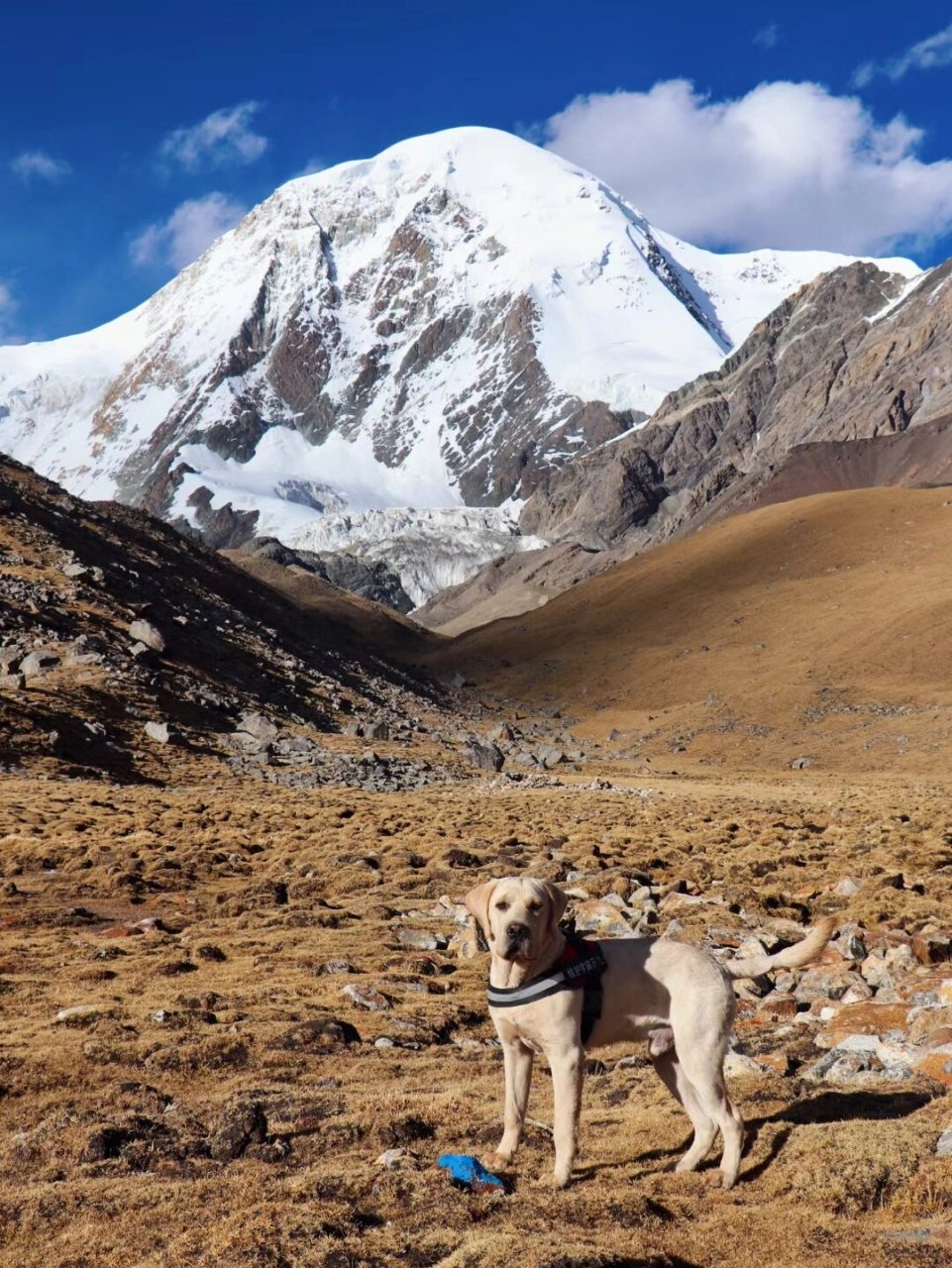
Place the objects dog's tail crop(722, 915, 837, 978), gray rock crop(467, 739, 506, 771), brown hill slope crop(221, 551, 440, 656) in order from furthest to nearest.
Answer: brown hill slope crop(221, 551, 440, 656), gray rock crop(467, 739, 506, 771), dog's tail crop(722, 915, 837, 978)

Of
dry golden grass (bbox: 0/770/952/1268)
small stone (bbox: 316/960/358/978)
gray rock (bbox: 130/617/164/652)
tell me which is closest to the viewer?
dry golden grass (bbox: 0/770/952/1268)

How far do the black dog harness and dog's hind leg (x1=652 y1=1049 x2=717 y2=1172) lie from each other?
78 cm

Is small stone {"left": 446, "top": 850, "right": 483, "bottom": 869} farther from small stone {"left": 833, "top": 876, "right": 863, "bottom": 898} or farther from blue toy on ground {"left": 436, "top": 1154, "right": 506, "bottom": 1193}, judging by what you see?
blue toy on ground {"left": 436, "top": 1154, "right": 506, "bottom": 1193}

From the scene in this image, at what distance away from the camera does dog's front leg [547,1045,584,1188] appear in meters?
7.34

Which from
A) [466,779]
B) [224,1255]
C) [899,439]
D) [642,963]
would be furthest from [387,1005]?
[899,439]

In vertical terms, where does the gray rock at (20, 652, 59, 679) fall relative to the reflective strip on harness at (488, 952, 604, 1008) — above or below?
above

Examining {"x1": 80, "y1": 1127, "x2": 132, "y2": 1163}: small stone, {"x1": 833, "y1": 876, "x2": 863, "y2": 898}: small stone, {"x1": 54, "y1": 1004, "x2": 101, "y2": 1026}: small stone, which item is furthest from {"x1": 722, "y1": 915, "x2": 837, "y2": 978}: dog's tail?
{"x1": 833, "y1": 876, "x2": 863, "y2": 898}: small stone

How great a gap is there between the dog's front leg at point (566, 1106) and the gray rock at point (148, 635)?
153ft

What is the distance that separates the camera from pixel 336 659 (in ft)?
244

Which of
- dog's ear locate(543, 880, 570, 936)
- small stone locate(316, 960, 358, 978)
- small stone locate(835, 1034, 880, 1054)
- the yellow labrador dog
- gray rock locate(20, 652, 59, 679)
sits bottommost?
small stone locate(316, 960, 358, 978)

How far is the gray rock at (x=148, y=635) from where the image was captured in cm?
5166

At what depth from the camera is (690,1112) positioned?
7.85 m

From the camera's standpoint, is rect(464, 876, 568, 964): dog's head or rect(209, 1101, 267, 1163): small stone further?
rect(209, 1101, 267, 1163): small stone

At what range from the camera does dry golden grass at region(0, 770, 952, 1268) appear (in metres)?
6.54
